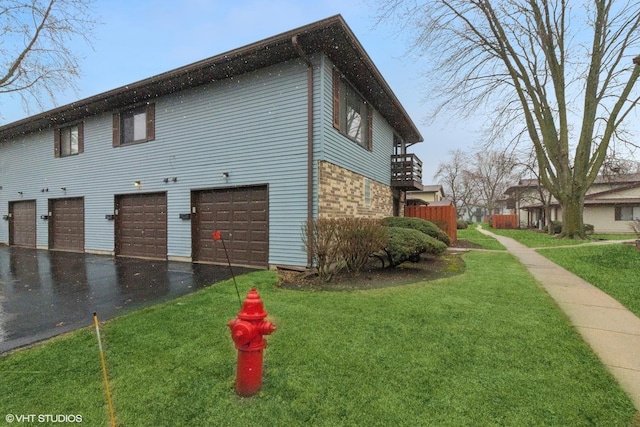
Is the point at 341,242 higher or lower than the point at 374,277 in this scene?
higher

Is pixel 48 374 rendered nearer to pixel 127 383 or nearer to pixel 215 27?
pixel 127 383

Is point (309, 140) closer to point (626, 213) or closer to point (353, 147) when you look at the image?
point (353, 147)

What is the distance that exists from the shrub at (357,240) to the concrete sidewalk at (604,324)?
333 centimetres

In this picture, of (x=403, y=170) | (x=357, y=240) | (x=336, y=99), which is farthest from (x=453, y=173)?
(x=357, y=240)

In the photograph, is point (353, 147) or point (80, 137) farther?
point (80, 137)

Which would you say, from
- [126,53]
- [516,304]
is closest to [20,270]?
[126,53]

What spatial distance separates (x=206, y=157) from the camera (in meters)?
9.27

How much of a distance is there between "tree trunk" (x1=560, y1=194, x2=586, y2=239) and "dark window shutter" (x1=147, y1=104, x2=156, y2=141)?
2002cm

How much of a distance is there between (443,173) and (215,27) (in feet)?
175

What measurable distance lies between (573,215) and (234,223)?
59.9ft

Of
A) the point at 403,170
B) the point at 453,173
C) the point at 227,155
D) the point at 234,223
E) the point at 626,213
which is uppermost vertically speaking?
the point at 453,173

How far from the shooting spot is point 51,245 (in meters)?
13.2

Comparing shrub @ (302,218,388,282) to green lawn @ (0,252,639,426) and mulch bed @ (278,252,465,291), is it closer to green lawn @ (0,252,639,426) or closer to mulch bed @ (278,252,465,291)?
mulch bed @ (278,252,465,291)

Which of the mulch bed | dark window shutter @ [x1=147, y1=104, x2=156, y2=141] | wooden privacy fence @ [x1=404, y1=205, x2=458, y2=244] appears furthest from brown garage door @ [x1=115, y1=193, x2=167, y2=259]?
wooden privacy fence @ [x1=404, y1=205, x2=458, y2=244]
